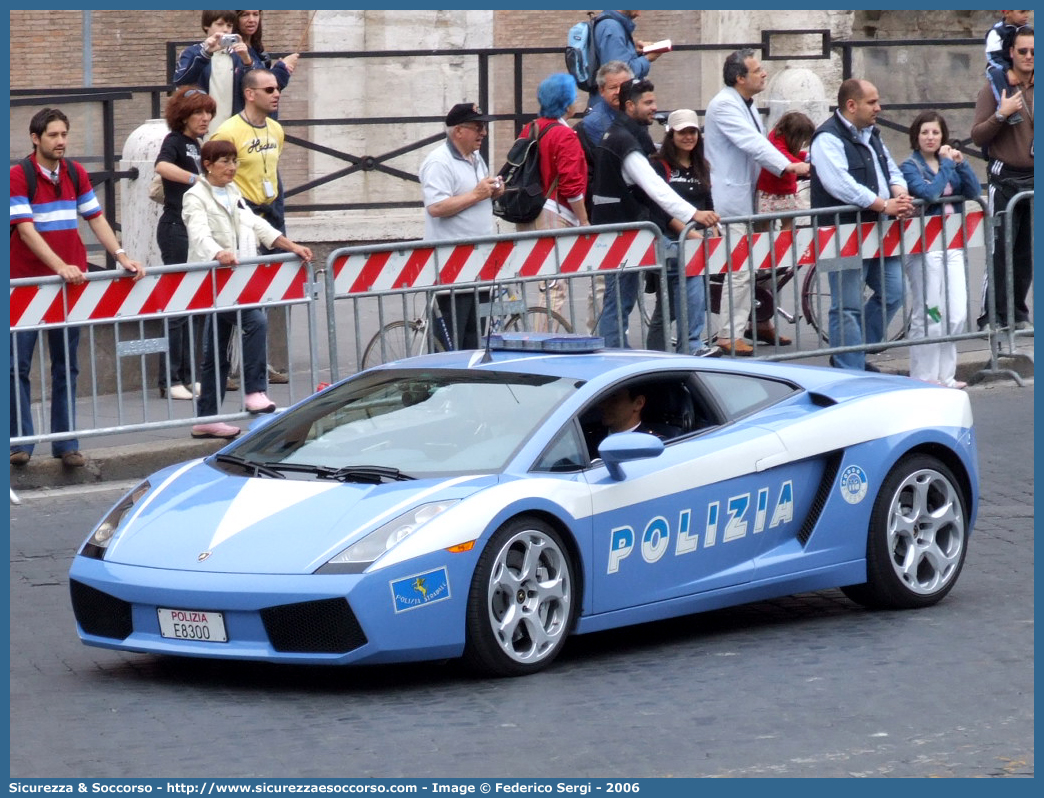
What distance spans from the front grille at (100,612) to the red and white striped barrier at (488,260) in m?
4.84

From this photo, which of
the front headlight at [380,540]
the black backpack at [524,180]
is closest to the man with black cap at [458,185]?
the black backpack at [524,180]

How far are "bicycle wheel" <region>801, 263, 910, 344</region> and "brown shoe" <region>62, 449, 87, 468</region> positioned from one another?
5210 millimetres

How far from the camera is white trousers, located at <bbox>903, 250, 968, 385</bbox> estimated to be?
14016 millimetres

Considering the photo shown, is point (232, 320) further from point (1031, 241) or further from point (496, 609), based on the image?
point (1031, 241)

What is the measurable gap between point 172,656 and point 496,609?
129cm

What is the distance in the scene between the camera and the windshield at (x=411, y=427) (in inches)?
299

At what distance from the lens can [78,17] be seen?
85.7ft

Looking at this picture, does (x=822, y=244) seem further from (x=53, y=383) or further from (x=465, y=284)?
(x=53, y=383)

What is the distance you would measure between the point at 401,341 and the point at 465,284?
53 centimetres

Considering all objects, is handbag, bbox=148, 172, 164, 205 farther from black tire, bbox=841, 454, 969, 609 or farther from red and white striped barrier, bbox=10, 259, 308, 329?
black tire, bbox=841, 454, 969, 609

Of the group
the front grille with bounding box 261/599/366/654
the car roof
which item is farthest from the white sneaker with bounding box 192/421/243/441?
the front grille with bounding box 261/599/366/654

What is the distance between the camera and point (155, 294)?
11648mm

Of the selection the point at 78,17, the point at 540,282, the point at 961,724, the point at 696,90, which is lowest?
the point at 961,724

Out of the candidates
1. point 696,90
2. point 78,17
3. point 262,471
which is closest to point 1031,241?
point 696,90
